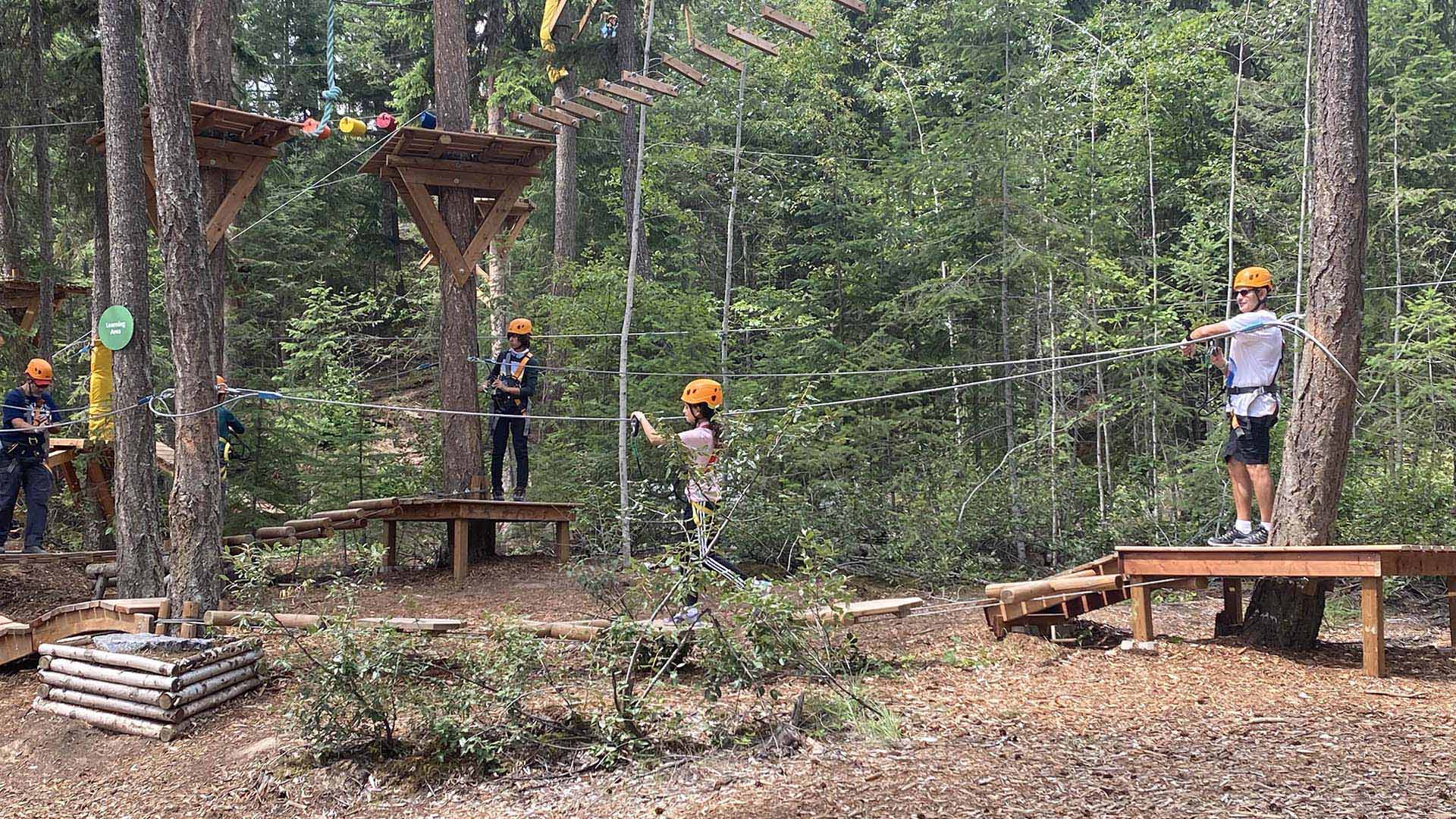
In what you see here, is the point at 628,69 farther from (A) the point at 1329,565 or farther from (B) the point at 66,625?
(A) the point at 1329,565

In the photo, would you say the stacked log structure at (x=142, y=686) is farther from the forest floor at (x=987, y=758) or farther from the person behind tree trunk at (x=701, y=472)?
the person behind tree trunk at (x=701, y=472)

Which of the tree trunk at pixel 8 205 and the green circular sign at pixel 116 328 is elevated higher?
the tree trunk at pixel 8 205

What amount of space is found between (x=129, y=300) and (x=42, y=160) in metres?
8.23

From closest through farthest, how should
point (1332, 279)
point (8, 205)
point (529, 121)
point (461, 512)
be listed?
point (1332, 279) < point (529, 121) < point (461, 512) < point (8, 205)

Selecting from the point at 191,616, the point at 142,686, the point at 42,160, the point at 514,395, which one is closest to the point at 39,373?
the point at 191,616

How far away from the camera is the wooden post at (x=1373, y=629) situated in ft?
18.0

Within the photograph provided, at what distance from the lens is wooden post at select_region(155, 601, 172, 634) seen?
6746 mm

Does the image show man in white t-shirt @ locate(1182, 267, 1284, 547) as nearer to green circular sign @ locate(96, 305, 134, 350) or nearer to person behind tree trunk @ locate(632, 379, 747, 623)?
person behind tree trunk @ locate(632, 379, 747, 623)

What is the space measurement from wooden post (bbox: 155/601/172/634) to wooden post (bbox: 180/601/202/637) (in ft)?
0.38

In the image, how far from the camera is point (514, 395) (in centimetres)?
998

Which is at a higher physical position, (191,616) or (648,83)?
(648,83)

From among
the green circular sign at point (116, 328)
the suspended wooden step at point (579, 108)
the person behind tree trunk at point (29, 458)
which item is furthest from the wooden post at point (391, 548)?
the suspended wooden step at point (579, 108)

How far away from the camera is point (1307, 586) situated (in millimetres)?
6176

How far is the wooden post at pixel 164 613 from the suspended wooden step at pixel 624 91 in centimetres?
529
